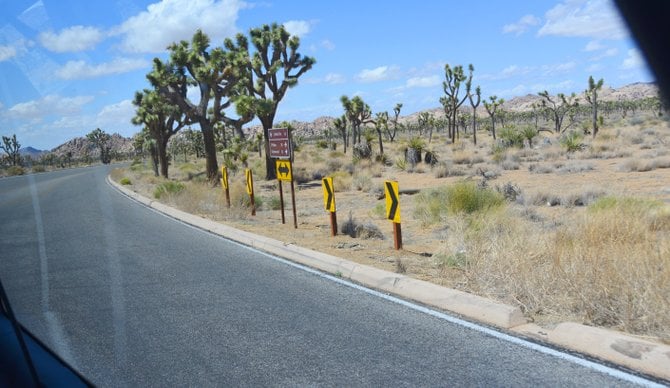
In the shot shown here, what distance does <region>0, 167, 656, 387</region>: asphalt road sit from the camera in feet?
15.5

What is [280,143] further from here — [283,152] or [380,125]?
[380,125]

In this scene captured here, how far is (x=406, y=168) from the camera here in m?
32.2

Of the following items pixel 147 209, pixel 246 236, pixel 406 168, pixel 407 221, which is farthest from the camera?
pixel 406 168

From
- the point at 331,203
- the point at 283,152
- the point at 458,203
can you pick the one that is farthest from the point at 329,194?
the point at 458,203

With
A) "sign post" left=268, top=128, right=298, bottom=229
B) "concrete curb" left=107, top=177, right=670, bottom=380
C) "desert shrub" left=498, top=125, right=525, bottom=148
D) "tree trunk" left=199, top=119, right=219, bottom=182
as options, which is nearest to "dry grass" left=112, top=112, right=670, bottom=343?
"concrete curb" left=107, top=177, right=670, bottom=380

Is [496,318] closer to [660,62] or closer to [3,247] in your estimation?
[660,62]

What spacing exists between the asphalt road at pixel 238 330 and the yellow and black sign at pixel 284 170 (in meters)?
3.49

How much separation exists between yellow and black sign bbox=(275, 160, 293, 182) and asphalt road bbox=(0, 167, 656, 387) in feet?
11.5

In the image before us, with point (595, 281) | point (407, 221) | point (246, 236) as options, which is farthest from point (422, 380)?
point (407, 221)

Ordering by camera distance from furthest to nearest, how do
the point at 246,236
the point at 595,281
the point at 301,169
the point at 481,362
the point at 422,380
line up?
the point at 301,169 → the point at 246,236 → the point at 595,281 → the point at 481,362 → the point at 422,380

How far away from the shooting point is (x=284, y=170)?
14000 mm

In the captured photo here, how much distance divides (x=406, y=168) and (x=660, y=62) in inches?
973

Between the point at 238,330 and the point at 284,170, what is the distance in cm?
824

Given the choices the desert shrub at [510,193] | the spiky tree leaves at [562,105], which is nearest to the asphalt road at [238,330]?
the desert shrub at [510,193]
